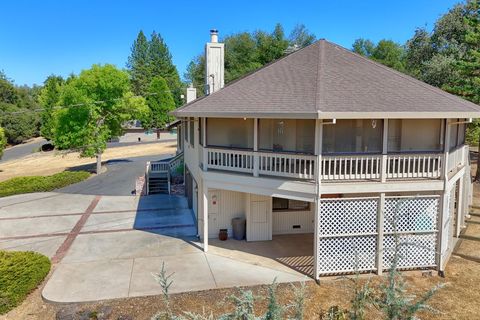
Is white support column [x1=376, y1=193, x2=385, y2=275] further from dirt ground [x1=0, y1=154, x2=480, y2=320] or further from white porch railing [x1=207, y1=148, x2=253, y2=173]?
white porch railing [x1=207, y1=148, x2=253, y2=173]

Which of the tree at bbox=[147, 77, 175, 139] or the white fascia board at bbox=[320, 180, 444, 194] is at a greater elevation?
the tree at bbox=[147, 77, 175, 139]

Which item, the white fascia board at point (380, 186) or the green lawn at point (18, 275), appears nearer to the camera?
the green lawn at point (18, 275)

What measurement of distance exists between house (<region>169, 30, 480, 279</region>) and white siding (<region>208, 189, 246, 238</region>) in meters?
0.57

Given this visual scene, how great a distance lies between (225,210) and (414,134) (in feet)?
25.8

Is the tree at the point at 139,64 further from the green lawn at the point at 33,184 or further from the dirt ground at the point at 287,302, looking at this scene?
the dirt ground at the point at 287,302

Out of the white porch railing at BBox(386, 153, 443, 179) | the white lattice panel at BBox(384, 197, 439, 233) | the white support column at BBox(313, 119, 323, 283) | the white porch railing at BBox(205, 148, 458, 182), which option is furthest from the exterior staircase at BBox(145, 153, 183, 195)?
the white porch railing at BBox(386, 153, 443, 179)

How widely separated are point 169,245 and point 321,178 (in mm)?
7021

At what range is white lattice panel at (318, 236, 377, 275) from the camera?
39.5ft

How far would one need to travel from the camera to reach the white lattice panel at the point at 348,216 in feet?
39.1

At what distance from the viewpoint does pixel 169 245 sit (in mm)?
15062

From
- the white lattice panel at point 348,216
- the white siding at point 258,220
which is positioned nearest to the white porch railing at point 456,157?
the white lattice panel at point 348,216

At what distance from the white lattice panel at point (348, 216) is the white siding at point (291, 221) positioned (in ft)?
13.0

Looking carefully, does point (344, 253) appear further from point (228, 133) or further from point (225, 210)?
point (228, 133)

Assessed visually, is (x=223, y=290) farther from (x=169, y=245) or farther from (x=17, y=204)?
(x=17, y=204)
